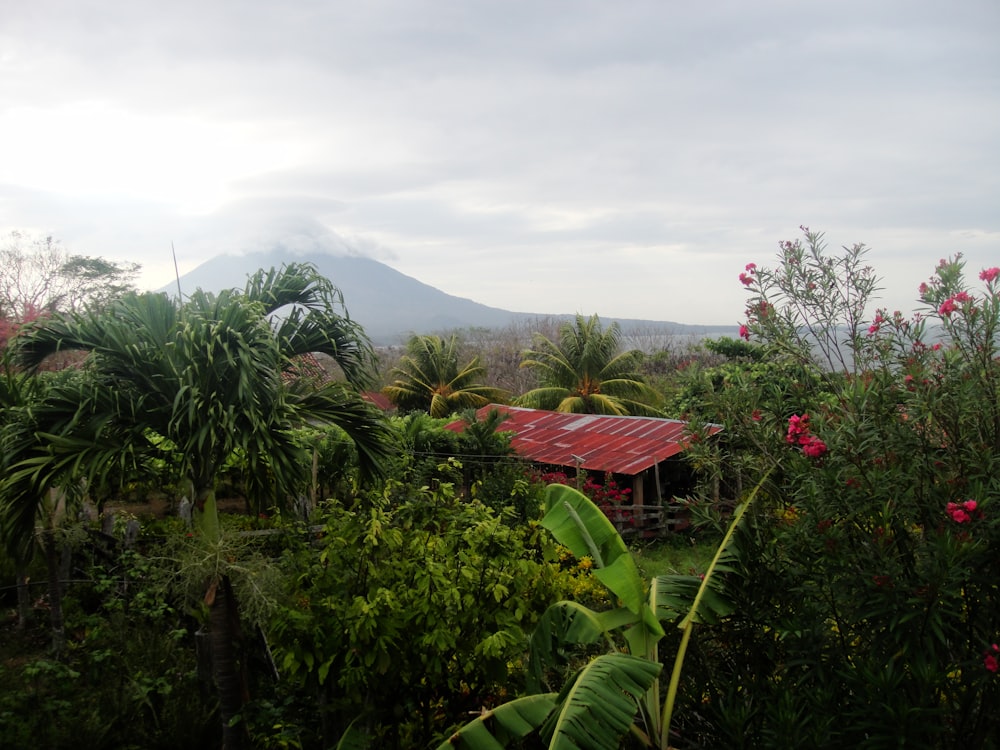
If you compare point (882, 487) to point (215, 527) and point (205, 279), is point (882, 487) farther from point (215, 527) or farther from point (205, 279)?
point (205, 279)

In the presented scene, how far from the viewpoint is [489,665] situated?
Result: 422 cm

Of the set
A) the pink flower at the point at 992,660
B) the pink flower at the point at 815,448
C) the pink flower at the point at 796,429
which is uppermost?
the pink flower at the point at 796,429

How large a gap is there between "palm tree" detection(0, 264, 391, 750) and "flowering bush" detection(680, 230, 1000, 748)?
278 centimetres

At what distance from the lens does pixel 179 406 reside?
4.45 meters

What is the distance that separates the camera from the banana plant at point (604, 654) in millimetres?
3162

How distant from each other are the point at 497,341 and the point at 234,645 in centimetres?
4909

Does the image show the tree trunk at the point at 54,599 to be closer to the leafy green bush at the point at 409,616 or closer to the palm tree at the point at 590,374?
the leafy green bush at the point at 409,616

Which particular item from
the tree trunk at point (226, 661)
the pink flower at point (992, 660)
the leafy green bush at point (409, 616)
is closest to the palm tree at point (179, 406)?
the tree trunk at point (226, 661)

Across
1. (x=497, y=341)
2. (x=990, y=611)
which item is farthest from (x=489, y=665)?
(x=497, y=341)

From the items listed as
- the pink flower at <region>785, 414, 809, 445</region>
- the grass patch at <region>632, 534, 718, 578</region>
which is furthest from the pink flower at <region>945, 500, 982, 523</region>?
the grass patch at <region>632, 534, 718, 578</region>

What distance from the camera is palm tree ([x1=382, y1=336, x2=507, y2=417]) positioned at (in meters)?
26.1

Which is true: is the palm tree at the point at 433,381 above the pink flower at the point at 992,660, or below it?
above

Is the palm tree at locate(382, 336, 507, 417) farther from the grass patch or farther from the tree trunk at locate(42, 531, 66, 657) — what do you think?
the tree trunk at locate(42, 531, 66, 657)

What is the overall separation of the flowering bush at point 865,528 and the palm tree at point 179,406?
2778mm
